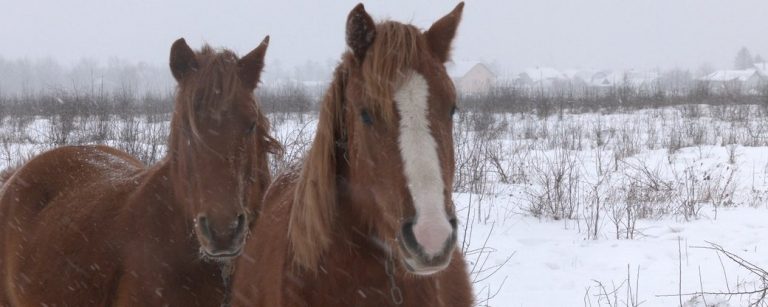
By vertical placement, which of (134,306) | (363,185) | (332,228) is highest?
(363,185)

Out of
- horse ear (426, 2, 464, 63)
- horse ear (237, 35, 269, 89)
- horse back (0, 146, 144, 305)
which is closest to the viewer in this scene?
horse ear (426, 2, 464, 63)

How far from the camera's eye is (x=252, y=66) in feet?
9.36

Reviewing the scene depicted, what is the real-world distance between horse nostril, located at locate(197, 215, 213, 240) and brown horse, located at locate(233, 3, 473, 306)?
0.29 metres

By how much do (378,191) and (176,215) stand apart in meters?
1.37

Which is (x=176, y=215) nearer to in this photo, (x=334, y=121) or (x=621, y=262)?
(x=334, y=121)

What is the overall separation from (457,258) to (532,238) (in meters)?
4.30

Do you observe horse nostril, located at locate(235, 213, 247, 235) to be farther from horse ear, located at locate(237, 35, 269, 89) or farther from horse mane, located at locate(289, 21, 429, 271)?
horse ear, located at locate(237, 35, 269, 89)

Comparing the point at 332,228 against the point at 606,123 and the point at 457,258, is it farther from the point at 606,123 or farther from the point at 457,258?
the point at 606,123

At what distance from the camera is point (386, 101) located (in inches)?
71.8

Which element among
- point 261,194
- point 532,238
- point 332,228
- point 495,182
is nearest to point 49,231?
point 261,194

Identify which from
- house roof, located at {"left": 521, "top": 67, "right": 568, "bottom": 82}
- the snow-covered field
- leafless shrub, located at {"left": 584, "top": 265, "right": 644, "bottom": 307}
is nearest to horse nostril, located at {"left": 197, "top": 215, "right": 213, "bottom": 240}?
the snow-covered field

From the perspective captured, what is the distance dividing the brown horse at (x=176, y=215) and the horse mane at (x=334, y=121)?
1.14 feet

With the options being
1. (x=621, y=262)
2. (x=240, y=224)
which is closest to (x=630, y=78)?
(x=621, y=262)

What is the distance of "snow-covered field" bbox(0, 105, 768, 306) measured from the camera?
4949 millimetres
